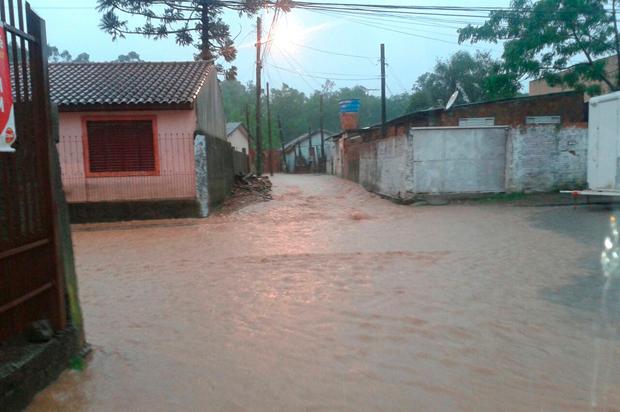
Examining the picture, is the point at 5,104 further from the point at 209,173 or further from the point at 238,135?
the point at 238,135

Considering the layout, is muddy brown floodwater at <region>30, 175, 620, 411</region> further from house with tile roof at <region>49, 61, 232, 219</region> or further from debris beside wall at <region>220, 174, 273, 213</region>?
debris beside wall at <region>220, 174, 273, 213</region>

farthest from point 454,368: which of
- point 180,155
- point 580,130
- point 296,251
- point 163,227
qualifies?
point 580,130

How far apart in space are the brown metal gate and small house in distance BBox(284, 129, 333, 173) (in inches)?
1522

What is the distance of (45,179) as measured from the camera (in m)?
3.79

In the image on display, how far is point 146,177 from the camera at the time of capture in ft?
45.9

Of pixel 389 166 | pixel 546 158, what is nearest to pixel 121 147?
pixel 389 166

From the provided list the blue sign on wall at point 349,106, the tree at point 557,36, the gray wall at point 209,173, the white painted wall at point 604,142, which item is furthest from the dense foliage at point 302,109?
the white painted wall at point 604,142

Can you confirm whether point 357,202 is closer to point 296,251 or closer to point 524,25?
point 296,251

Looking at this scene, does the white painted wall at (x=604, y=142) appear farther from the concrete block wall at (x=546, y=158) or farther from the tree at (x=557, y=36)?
the tree at (x=557, y=36)

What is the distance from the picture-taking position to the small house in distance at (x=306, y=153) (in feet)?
146

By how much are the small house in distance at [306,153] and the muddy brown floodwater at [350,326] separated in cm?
3399

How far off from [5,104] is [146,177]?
10999 millimetres

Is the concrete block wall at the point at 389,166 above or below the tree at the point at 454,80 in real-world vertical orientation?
below

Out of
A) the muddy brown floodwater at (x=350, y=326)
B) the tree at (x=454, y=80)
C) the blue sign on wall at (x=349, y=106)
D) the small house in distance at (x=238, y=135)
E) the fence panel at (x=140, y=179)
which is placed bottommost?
the muddy brown floodwater at (x=350, y=326)
